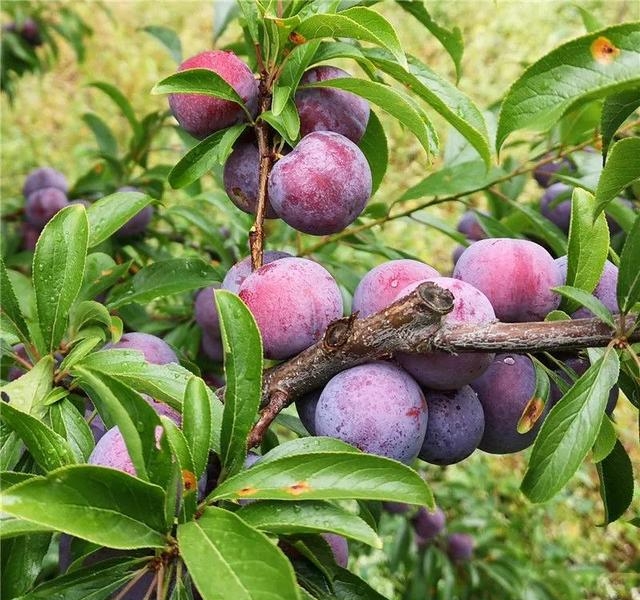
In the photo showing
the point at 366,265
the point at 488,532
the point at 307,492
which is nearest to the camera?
the point at 307,492

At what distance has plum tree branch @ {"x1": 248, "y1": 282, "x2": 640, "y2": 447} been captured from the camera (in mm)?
645

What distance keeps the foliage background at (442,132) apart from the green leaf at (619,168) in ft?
6.22

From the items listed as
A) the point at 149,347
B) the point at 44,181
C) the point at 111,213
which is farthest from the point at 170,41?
the point at 149,347

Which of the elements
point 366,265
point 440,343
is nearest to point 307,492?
point 440,343

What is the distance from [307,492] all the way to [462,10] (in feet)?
16.5

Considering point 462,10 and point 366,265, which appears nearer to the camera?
point 366,265

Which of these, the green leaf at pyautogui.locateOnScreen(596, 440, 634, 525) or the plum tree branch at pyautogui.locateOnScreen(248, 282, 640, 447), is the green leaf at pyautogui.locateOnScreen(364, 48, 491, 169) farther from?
the green leaf at pyautogui.locateOnScreen(596, 440, 634, 525)

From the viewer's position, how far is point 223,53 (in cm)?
88

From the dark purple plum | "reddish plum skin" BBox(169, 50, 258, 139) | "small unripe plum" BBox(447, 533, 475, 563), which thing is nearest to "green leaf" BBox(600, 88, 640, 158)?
the dark purple plum

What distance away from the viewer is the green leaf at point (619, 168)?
2.01 ft

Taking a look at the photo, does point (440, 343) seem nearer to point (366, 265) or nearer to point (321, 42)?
point (321, 42)

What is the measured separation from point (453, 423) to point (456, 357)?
90 millimetres

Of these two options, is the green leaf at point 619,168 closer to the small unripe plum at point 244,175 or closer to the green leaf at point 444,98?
the green leaf at point 444,98

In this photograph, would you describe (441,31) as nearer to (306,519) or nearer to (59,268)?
(59,268)
